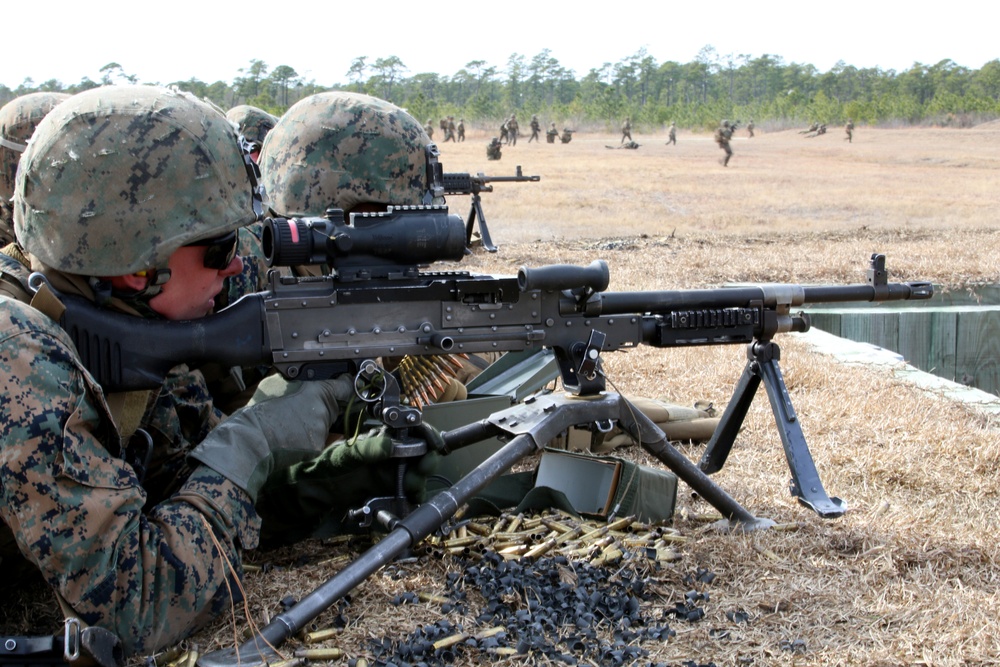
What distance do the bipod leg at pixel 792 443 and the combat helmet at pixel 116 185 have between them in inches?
101

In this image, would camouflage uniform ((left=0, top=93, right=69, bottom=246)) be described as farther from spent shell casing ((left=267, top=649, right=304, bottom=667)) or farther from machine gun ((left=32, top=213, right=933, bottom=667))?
spent shell casing ((left=267, top=649, right=304, bottom=667))

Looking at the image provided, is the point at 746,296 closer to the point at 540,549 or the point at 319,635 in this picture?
the point at 540,549

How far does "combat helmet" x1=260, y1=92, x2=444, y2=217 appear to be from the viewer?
14.4 ft

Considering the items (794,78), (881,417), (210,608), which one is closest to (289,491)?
(210,608)

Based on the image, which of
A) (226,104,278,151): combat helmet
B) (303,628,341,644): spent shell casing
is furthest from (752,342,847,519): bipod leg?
(226,104,278,151): combat helmet

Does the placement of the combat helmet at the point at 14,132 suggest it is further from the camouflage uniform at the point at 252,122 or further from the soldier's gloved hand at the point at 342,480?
the soldier's gloved hand at the point at 342,480

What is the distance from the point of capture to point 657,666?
285cm

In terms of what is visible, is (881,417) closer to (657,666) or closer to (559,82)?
(657,666)

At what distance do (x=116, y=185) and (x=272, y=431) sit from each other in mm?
911

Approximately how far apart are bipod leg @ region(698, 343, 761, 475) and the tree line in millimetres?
18425

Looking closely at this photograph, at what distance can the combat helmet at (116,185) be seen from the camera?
2.71 meters

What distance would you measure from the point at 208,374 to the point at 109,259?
4.98 feet

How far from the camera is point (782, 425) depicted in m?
4.33

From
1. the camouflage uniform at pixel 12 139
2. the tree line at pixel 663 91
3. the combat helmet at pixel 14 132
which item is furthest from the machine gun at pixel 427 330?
the tree line at pixel 663 91
